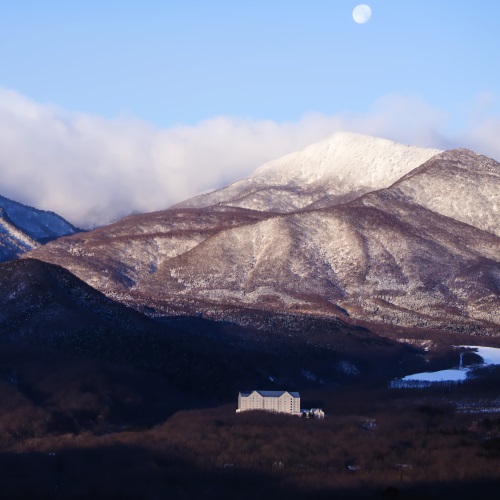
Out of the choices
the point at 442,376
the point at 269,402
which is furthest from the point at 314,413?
the point at 442,376

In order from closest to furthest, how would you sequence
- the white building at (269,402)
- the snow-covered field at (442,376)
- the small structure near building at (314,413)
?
1. the small structure near building at (314,413)
2. the white building at (269,402)
3. the snow-covered field at (442,376)

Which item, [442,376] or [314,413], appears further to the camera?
[442,376]

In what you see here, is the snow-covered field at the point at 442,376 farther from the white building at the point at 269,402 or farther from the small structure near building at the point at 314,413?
the white building at the point at 269,402

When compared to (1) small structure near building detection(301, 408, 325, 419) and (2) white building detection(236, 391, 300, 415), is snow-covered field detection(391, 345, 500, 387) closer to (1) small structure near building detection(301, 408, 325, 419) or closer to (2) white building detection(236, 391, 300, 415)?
(1) small structure near building detection(301, 408, 325, 419)

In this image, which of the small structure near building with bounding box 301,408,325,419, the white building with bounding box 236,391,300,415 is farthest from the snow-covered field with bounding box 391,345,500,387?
the white building with bounding box 236,391,300,415

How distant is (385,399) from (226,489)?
46476mm

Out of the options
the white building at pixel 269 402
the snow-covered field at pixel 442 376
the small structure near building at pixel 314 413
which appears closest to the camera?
the small structure near building at pixel 314 413

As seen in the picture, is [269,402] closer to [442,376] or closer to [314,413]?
[314,413]

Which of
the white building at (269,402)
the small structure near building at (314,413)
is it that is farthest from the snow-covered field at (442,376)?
Result: the white building at (269,402)

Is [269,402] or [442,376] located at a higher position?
[442,376]

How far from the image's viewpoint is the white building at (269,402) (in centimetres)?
10762

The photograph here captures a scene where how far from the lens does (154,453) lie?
8588cm

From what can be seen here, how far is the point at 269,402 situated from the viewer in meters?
109

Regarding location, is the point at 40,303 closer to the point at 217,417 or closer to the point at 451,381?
the point at 217,417
